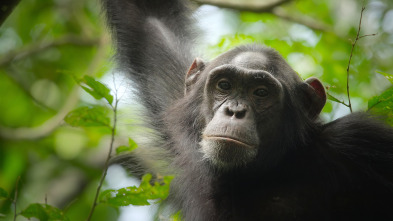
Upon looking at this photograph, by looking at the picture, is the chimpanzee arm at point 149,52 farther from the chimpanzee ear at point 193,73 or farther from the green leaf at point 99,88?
the green leaf at point 99,88

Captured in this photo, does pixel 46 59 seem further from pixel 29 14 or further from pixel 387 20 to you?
pixel 387 20

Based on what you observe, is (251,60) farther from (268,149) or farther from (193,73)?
(268,149)

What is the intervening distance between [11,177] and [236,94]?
21.6 ft

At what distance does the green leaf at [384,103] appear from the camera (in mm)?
4766

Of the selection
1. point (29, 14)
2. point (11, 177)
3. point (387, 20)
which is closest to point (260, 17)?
point (387, 20)

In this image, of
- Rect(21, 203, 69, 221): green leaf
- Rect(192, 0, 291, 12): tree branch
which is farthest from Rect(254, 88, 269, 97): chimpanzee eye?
Rect(192, 0, 291, 12): tree branch

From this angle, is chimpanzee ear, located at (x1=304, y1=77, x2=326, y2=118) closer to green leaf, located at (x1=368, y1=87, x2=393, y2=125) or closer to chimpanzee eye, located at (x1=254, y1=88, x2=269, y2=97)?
chimpanzee eye, located at (x1=254, y1=88, x2=269, y2=97)

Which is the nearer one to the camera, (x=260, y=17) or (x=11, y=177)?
(x=11, y=177)

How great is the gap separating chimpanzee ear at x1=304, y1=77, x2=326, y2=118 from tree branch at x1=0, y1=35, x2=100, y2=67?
259 inches

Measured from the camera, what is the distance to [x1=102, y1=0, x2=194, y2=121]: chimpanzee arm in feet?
22.4

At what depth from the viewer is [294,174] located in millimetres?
5289

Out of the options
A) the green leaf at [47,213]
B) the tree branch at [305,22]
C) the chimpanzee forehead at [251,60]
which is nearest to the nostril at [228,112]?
the chimpanzee forehead at [251,60]

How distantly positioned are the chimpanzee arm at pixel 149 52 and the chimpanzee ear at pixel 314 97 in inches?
71.6

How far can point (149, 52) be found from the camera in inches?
280
